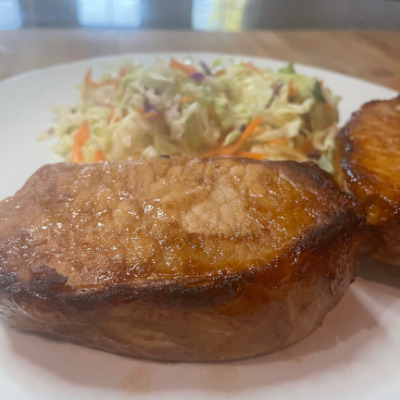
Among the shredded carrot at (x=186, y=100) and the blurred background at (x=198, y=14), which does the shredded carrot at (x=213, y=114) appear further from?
the blurred background at (x=198, y=14)

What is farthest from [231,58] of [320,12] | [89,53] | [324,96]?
[320,12]

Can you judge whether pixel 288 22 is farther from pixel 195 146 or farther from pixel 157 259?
pixel 157 259

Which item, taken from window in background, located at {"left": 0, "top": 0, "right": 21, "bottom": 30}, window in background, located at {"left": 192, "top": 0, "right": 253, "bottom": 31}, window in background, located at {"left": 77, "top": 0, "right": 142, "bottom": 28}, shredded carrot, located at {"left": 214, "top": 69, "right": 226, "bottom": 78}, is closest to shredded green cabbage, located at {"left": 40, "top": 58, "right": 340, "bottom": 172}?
shredded carrot, located at {"left": 214, "top": 69, "right": 226, "bottom": 78}

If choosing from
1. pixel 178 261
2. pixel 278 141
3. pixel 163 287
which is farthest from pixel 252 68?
pixel 163 287

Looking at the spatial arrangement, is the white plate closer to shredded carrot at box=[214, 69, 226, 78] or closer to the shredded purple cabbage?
the shredded purple cabbage

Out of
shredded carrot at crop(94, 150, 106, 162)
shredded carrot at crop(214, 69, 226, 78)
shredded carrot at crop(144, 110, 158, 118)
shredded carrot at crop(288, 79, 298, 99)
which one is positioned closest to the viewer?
shredded carrot at crop(94, 150, 106, 162)

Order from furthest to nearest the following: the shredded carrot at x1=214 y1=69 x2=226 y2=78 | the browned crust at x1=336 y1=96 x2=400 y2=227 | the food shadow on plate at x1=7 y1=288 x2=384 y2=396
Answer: the shredded carrot at x1=214 y1=69 x2=226 y2=78 < the browned crust at x1=336 y1=96 x2=400 y2=227 < the food shadow on plate at x1=7 y1=288 x2=384 y2=396
